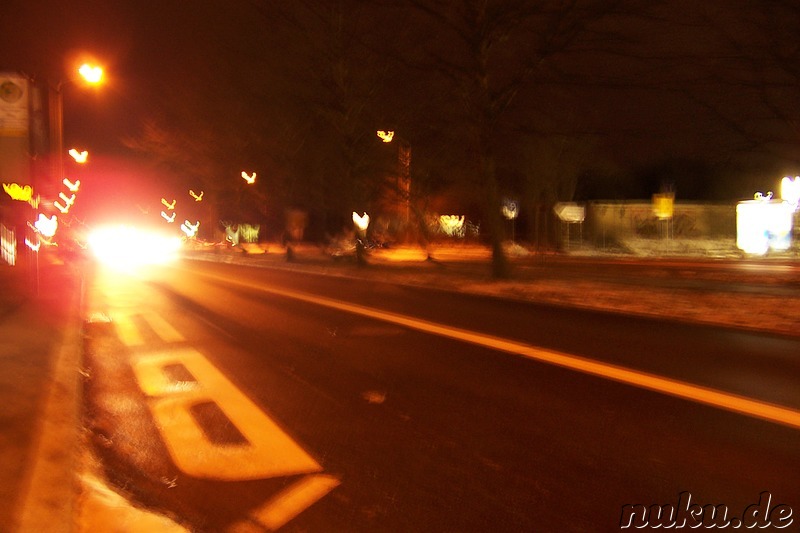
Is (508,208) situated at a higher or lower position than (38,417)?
higher

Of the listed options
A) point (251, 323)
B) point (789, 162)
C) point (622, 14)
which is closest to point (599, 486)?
point (251, 323)

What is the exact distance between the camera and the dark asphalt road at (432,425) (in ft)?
16.4

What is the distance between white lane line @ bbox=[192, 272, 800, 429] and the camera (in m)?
7.09

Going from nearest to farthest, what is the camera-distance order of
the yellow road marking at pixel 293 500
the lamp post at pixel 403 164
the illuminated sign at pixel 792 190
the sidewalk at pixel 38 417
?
1. the sidewalk at pixel 38 417
2. the yellow road marking at pixel 293 500
3. the illuminated sign at pixel 792 190
4. the lamp post at pixel 403 164

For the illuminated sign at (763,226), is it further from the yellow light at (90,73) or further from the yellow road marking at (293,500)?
the yellow road marking at (293,500)

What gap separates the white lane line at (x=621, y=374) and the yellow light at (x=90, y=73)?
1196 centimetres

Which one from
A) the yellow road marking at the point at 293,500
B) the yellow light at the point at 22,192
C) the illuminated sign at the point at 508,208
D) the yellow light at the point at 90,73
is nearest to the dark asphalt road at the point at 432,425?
the yellow road marking at the point at 293,500

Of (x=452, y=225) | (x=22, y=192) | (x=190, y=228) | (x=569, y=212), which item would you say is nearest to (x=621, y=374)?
(x=22, y=192)

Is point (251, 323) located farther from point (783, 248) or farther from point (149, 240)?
point (149, 240)

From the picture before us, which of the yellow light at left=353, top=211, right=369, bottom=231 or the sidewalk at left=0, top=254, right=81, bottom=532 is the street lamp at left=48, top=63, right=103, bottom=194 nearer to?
the sidewalk at left=0, top=254, right=81, bottom=532

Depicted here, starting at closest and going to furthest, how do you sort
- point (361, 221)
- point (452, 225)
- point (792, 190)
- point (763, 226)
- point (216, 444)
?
1. point (216, 444)
2. point (792, 190)
3. point (763, 226)
4. point (361, 221)
5. point (452, 225)

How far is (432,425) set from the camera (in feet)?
22.5

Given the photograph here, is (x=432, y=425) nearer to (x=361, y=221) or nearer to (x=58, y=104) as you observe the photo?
(x=58, y=104)

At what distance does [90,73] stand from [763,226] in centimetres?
2808
